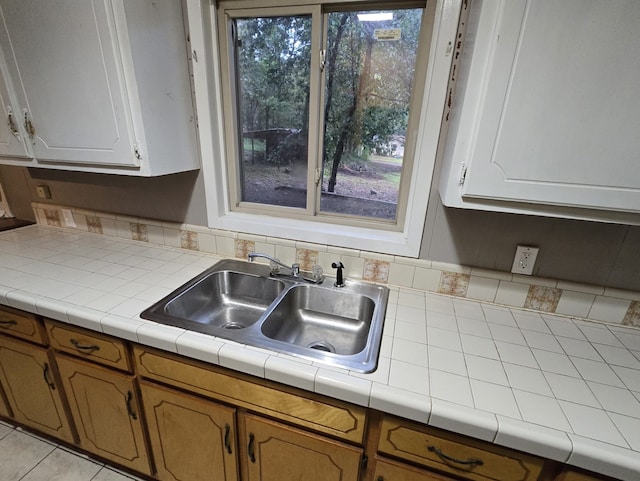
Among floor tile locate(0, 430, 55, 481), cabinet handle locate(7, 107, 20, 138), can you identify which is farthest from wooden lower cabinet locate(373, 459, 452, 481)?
cabinet handle locate(7, 107, 20, 138)

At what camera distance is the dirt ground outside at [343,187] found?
1300 mm

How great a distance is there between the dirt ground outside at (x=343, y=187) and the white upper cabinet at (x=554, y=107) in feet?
1.55

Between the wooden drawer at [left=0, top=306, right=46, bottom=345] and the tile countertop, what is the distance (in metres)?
0.06

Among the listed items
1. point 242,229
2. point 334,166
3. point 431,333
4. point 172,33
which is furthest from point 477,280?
point 172,33

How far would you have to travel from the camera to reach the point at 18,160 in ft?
4.45

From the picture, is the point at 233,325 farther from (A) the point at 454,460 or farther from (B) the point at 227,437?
(A) the point at 454,460

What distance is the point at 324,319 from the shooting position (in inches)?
50.2

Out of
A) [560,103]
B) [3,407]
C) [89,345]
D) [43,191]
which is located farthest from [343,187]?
[3,407]

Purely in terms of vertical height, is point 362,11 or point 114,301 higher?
point 362,11

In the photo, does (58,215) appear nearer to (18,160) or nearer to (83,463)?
(18,160)

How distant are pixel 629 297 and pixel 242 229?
1504mm

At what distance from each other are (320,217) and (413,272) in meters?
0.48

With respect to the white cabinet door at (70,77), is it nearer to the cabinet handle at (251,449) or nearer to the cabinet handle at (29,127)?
the cabinet handle at (29,127)

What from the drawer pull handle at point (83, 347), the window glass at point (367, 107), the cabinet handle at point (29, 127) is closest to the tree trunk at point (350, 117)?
the window glass at point (367, 107)
